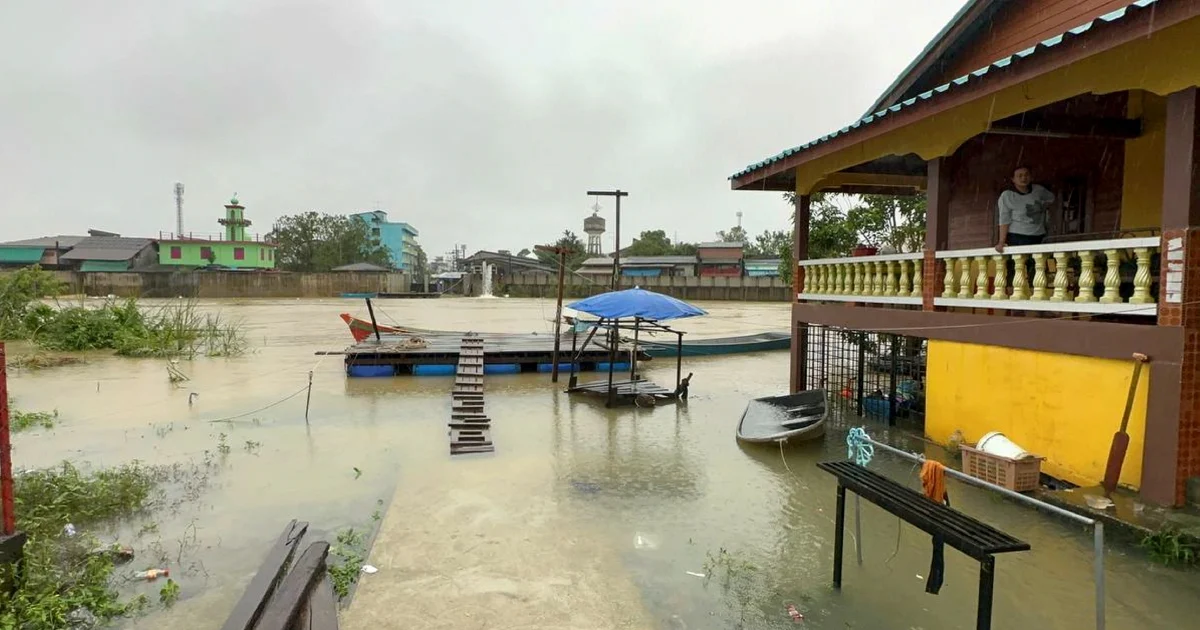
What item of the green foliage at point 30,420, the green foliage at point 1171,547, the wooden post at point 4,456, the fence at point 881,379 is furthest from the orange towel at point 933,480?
the green foliage at point 30,420

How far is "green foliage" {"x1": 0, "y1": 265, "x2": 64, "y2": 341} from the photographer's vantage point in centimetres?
1803

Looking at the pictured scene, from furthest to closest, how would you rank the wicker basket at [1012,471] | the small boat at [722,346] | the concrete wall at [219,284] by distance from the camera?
1. the concrete wall at [219,284]
2. the small boat at [722,346]
3. the wicker basket at [1012,471]

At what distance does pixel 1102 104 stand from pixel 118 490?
11.5 meters

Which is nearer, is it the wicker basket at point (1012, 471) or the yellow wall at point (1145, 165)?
the wicker basket at point (1012, 471)

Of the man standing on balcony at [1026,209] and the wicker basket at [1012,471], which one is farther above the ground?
the man standing on balcony at [1026,209]

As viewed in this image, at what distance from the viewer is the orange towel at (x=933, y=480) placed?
4.03m

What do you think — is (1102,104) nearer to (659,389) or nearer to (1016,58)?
(1016,58)

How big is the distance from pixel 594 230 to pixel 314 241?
105 feet

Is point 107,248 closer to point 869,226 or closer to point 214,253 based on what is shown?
point 214,253

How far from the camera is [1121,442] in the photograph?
5141 mm

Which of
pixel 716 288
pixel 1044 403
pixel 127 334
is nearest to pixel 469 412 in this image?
pixel 1044 403

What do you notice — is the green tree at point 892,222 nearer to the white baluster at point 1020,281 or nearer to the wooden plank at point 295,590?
the white baluster at point 1020,281

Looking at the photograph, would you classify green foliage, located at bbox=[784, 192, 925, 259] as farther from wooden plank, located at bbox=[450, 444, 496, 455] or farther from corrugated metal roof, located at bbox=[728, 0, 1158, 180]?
wooden plank, located at bbox=[450, 444, 496, 455]

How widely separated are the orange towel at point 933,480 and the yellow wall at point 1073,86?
3.62 metres
